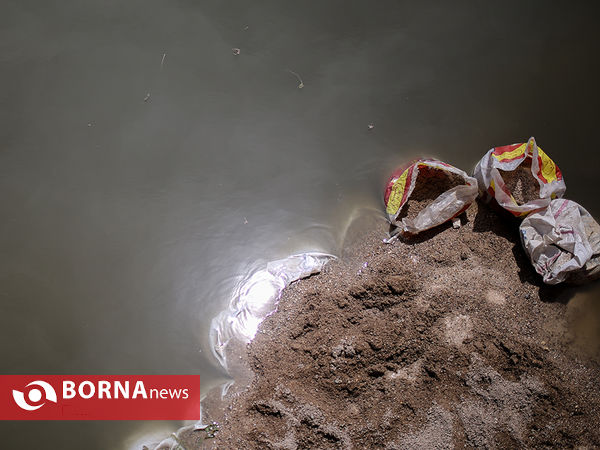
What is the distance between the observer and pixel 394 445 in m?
1.77

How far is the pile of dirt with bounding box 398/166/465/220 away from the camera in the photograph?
2.13 metres

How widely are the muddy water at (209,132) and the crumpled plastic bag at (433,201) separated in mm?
155

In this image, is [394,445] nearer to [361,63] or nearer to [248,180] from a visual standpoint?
[248,180]

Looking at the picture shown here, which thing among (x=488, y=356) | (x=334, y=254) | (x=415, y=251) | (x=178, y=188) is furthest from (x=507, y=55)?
(x=178, y=188)

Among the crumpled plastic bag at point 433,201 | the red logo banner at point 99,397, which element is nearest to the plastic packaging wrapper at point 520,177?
the crumpled plastic bag at point 433,201

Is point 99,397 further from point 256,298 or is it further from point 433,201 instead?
point 433,201

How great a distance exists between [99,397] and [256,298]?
901 millimetres

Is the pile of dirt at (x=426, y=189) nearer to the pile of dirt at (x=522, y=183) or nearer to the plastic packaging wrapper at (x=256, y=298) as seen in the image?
the pile of dirt at (x=522, y=183)

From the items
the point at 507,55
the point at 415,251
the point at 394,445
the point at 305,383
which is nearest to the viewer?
the point at 394,445

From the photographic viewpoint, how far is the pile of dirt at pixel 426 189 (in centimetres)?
213

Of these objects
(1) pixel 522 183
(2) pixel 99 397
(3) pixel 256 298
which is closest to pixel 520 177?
(1) pixel 522 183

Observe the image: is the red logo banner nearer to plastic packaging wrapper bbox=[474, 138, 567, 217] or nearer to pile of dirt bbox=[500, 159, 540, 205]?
plastic packaging wrapper bbox=[474, 138, 567, 217]

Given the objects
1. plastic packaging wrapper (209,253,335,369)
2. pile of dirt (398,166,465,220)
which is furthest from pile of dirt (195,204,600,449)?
pile of dirt (398,166,465,220)

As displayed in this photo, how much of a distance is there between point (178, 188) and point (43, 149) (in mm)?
775
